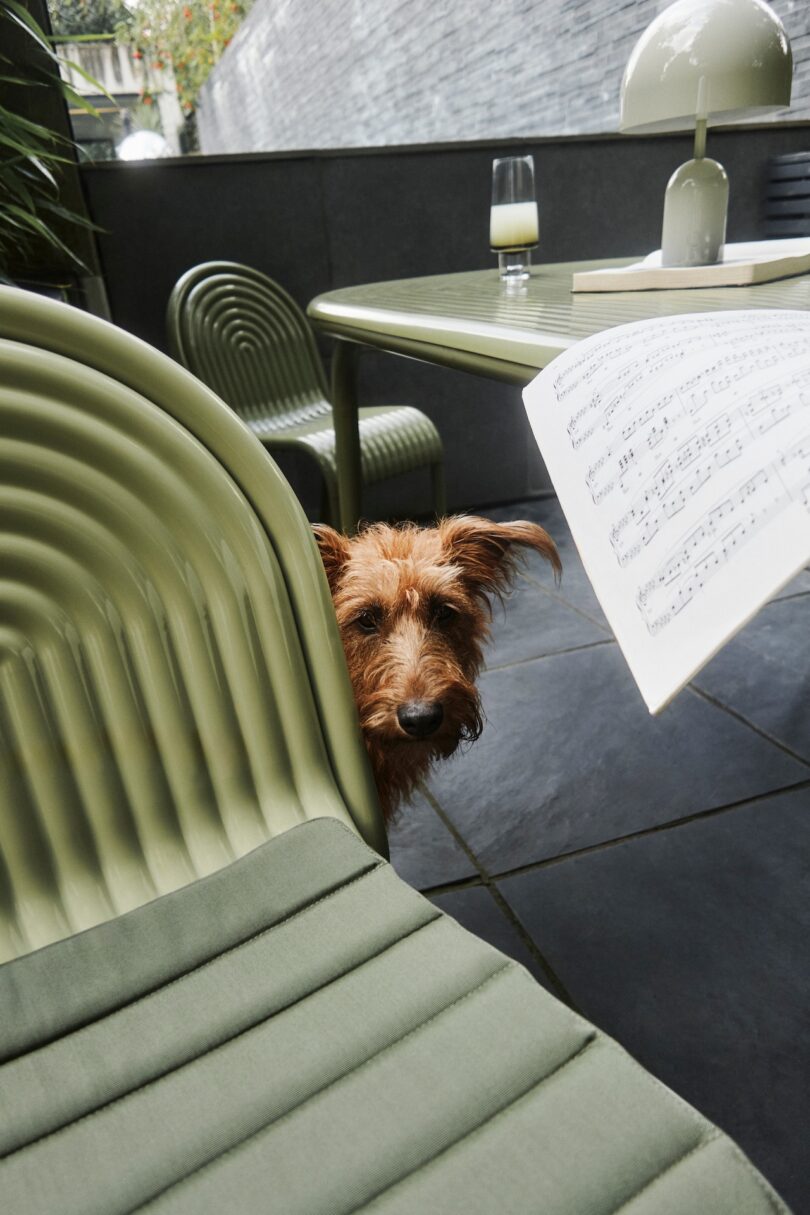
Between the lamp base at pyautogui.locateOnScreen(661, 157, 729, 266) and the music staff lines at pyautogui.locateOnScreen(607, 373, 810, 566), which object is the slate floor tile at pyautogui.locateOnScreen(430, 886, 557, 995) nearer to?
the music staff lines at pyautogui.locateOnScreen(607, 373, 810, 566)

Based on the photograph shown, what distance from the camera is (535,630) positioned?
9.16 feet

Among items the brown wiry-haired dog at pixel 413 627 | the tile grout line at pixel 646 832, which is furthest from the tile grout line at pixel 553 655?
the brown wiry-haired dog at pixel 413 627

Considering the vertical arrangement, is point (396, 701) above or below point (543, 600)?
above

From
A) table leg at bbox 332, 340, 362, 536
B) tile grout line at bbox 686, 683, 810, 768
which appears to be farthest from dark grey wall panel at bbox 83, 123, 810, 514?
tile grout line at bbox 686, 683, 810, 768

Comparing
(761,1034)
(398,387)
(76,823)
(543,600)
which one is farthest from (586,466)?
(398,387)

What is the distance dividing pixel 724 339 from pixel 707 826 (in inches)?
55.7

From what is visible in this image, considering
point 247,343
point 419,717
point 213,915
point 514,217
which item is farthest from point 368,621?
point 247,343

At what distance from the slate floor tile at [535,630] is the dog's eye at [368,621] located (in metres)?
1.12

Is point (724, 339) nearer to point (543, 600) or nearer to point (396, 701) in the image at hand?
point (396, 701)

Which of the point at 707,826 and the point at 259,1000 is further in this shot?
the point at 707,826

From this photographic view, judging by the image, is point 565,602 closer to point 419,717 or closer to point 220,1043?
point 419,717

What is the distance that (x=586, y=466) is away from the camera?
1.92 ft

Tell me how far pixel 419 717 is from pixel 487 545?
44cm

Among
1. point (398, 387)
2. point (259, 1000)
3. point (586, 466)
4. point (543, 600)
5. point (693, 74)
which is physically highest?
point (693, 74)
